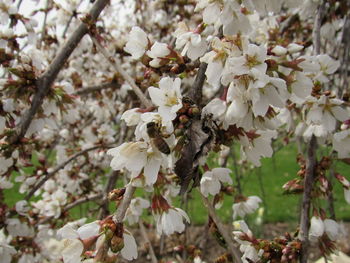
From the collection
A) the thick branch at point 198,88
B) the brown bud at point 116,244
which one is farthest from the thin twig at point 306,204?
the brown bud at point 116,244

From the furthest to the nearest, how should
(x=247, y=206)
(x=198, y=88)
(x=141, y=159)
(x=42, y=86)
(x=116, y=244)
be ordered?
1. (x=247, y=206)
2. (x=42, y=86)
3. (x=198, y=88)
4. (x=141, y=159)
5. (x=116, y=244)

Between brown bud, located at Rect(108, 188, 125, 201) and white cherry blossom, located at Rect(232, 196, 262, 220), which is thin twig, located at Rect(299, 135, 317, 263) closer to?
white cherry blossom, located at Rect(232, 196, 262, 220)

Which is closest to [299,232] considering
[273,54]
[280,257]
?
[280,257]

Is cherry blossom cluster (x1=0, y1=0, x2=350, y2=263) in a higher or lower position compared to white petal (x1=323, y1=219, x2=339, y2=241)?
higher

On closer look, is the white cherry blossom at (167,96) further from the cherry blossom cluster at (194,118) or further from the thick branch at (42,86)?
the thick branch at (42,86)

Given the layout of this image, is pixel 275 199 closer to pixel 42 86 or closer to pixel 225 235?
pixel 42 86

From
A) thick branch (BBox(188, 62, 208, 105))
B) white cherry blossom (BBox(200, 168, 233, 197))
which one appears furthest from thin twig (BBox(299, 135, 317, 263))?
thick branch (BBox(188, 62, 208, 105))

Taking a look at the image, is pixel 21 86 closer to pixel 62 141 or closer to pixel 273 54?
pixel 273 54

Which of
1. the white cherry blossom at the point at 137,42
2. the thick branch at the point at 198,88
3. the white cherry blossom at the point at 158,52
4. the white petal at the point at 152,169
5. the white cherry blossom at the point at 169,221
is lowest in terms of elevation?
the white cherry blossom at the point at 169,221

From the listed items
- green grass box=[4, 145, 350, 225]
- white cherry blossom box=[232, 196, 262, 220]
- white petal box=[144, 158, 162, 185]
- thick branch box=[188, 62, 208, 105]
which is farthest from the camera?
green grass box=[4, 145, 350, 225]

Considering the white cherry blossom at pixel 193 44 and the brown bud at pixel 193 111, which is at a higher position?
the white cherry blossom at pixel 193 44

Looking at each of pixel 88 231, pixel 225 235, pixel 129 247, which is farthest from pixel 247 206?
pixel 88 231
